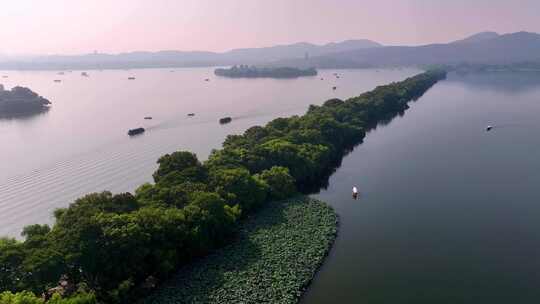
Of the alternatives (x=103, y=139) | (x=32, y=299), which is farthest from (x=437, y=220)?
(x=103, y=139)

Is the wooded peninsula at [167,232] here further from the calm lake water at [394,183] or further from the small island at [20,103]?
the small island at [20,103]

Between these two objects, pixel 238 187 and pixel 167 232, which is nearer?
pixel 167 232

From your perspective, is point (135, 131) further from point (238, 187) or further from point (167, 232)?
point (167, 232)

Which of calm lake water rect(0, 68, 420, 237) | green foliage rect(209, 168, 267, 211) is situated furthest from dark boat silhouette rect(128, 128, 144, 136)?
green foliage rect(209, 168, 267, 211)

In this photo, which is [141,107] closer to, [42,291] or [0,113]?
[0,113]

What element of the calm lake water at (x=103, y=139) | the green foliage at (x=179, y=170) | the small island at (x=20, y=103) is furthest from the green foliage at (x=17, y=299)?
the small island at (x=20, y=103)

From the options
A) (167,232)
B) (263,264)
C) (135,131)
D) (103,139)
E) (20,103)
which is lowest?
(263,264)

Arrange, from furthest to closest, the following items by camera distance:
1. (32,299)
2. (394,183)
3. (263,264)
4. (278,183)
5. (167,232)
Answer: (394,183) → (278,183) → (263,264) → (167,232) → (32,299)
